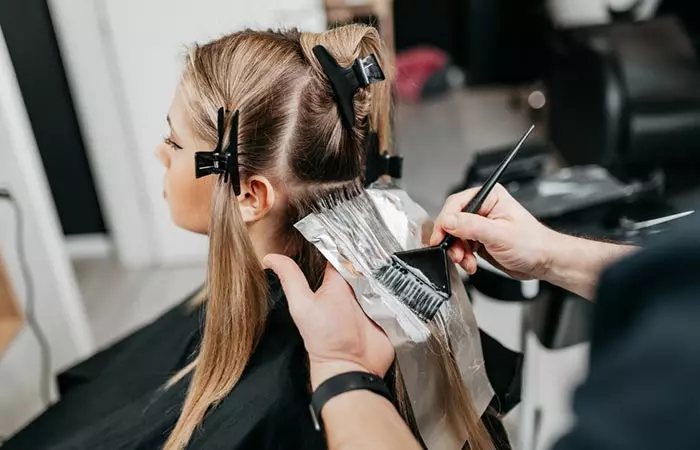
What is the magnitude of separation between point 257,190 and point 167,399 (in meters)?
0.40

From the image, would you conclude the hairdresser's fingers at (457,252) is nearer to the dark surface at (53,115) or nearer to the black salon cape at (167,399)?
the black salon cape at (167,399)

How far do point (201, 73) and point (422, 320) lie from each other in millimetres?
449

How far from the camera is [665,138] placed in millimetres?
2199

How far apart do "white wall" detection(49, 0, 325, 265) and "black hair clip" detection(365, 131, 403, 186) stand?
1048mm

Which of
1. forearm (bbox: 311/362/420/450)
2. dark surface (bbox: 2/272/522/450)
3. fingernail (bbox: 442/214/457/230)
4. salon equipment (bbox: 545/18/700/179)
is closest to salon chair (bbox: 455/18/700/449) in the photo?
salon equipment (bbox: 545/18/700/179)

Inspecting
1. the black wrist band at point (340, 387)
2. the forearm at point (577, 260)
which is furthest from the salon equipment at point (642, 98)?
the black wrist band at point (340, 387)

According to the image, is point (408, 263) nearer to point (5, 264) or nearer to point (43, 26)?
point (5, 264)

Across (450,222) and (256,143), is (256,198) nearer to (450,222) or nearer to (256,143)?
(256,143)

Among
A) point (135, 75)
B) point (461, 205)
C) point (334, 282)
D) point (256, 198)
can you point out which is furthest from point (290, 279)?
point (135, 75)

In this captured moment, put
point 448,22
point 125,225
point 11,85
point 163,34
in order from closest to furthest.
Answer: point 11,85, point 163,34, point 125,225, point 448,22

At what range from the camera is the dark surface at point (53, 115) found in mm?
2066

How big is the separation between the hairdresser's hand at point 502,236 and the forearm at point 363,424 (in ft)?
0.87

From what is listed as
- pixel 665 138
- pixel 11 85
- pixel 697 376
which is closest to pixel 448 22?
pixel 665 138

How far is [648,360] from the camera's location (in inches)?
13.3
